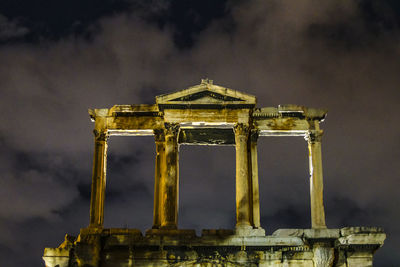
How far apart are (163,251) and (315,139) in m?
7.64

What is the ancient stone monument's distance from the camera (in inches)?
886

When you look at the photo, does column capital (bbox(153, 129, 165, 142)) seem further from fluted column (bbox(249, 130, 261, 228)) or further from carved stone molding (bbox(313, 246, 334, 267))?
carved stone molding (bbox(313, 246, 334, 267))

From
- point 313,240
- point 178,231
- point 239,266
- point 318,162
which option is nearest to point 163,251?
point 178,231

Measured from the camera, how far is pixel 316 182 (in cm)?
2416

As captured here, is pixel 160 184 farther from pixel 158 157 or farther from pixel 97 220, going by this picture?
pixel 97 220

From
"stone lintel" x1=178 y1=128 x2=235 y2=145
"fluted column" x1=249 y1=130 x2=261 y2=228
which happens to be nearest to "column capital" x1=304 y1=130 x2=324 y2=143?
"fluted column" x1=249 y1=130 x2=261 y2=228

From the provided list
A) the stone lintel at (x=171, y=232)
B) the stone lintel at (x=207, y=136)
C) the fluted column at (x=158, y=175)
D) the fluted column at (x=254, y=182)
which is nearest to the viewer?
the stone lintel at (x=171, y=232)

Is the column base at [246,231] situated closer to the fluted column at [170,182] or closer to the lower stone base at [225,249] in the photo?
the lower stone base at [225,249]

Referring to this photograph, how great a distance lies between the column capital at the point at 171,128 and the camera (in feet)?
79.8

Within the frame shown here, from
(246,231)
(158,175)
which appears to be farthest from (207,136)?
(246,231)

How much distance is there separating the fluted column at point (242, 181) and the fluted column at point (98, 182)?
17.5 ft

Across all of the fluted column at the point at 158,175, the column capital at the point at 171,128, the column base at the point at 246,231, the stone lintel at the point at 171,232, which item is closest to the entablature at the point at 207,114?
the column capital at the point at 171,128

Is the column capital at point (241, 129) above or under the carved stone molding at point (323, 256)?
above

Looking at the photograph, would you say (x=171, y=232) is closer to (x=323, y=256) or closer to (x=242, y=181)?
(x=242, y=181)
